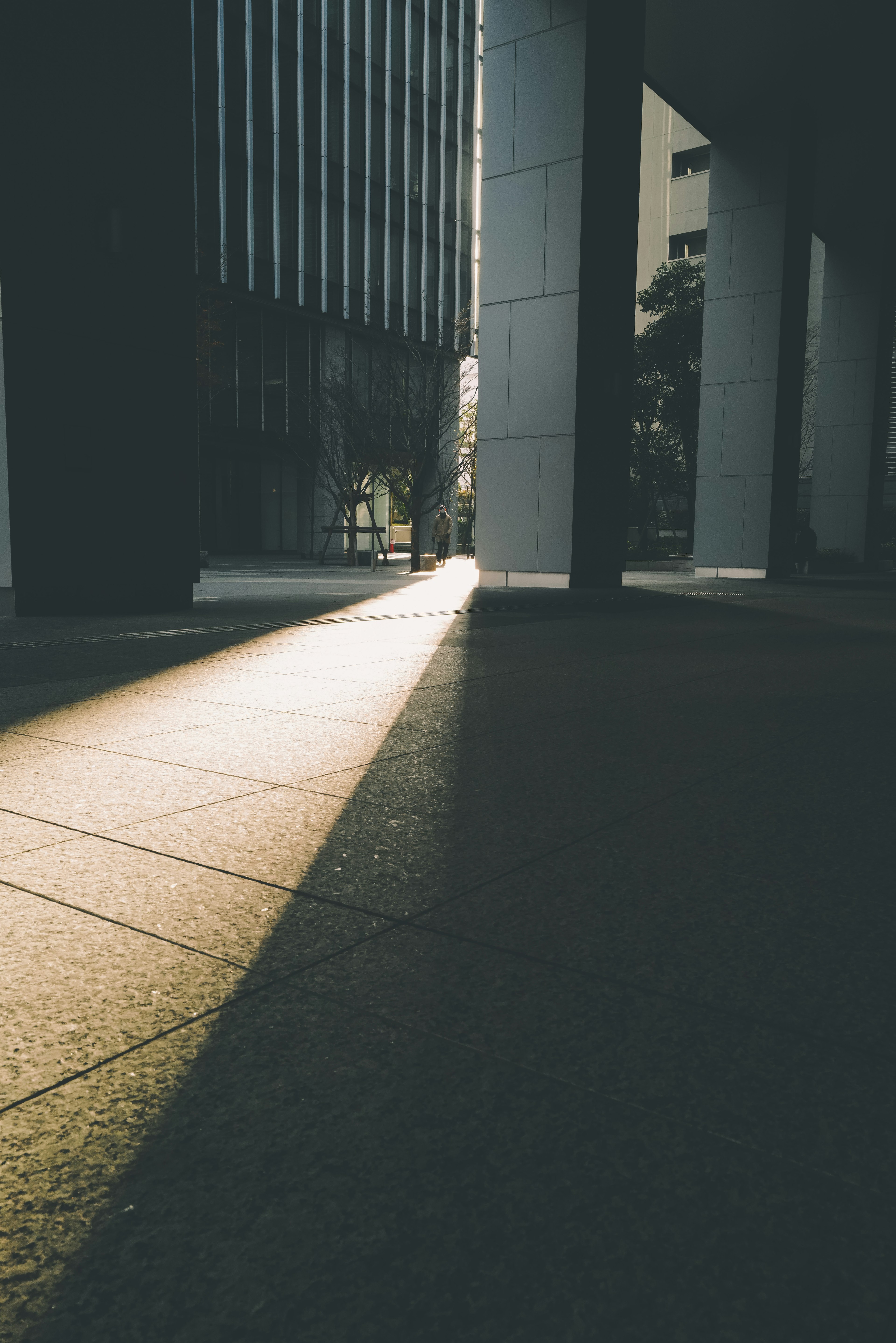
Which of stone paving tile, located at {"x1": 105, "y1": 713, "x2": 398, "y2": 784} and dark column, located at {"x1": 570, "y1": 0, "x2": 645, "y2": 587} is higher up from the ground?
dark column, located at {"x1": 570, "y1": 0, "x2": 645, "y2": 587}

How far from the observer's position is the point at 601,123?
15242 millimetres

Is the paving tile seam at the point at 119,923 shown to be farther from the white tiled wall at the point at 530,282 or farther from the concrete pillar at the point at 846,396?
the concrete pillar at the point at 846,396

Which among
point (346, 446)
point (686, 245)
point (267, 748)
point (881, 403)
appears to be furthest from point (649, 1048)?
point (686, 245)

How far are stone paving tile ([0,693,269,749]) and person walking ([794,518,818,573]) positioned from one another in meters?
22.6

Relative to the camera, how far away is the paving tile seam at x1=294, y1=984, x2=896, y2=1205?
156cm

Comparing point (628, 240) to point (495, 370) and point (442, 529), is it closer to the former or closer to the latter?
point (495, 370)

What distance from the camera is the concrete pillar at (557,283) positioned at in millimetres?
15188

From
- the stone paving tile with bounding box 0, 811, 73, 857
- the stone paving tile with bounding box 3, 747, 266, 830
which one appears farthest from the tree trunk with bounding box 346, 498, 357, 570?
the stone paving tile with bounding box 0, 811, 73, 857

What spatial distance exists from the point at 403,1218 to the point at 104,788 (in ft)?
8.91

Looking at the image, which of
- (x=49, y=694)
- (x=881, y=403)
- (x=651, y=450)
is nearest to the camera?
(x=49, y=694)

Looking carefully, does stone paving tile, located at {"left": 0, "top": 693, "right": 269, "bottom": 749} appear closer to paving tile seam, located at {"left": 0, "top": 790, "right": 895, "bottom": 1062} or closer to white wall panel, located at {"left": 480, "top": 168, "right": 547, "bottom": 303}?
paving tile seam, located at {"left": 0, "top": 790, "right": 895, "bottom": 1062}

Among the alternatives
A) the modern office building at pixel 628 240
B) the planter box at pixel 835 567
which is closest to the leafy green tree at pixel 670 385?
the modern office building at pixel 628 240

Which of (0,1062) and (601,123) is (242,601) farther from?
(0,1062)

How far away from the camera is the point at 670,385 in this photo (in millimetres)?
34719
